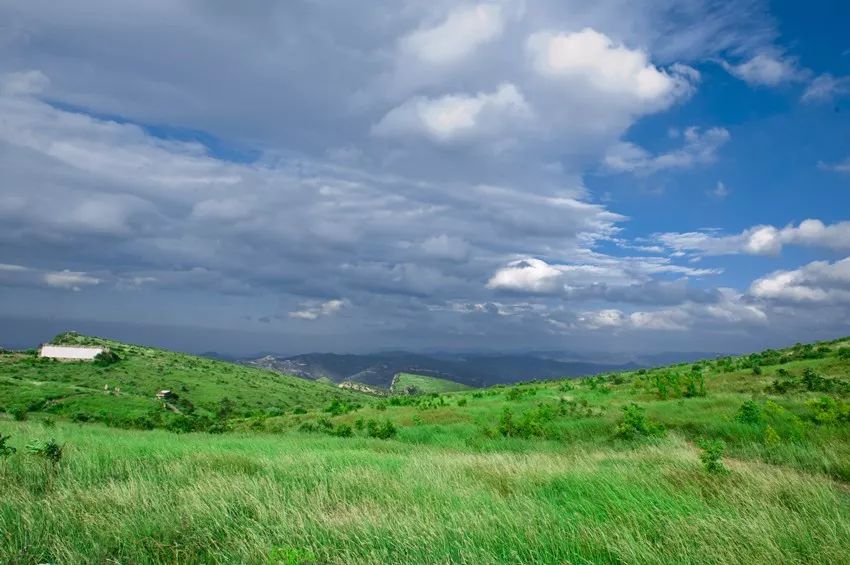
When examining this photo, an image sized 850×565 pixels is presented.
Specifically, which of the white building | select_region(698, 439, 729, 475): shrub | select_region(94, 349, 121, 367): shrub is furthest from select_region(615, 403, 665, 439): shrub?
the white building

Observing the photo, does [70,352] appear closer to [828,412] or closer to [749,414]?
[749,414]

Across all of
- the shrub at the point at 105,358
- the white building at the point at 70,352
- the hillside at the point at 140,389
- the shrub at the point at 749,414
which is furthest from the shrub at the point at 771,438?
the white building at the point at 70,352

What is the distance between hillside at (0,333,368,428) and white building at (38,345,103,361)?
3.28 m

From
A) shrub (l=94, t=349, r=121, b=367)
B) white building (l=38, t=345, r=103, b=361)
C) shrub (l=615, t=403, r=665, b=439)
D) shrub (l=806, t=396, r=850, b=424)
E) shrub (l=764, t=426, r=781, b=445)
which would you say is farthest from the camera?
white building (l=38, t=345, r=103, b=361)

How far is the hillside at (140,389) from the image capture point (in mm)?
61781

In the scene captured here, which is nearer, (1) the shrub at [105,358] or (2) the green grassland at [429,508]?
(2) the green grassland at [429,508]

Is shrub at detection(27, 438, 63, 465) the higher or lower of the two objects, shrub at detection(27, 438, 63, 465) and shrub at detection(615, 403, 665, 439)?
the higher

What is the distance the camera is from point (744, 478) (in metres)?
9.14

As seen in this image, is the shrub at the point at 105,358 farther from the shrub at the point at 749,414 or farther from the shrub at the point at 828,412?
the shrub at the point at 828,412

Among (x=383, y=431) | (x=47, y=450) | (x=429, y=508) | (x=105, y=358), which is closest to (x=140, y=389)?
(x=105, y=358)

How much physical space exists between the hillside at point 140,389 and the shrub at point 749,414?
42.3 metres

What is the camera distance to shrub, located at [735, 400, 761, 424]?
712 inches

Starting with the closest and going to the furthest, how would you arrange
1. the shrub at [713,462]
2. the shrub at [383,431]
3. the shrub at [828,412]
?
the shrub at [713,462], the shrub at [828,412], the shrub at [383,431]

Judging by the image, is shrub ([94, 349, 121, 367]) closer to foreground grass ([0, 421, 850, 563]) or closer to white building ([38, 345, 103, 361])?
white building ([38, 345, 103, 361])
